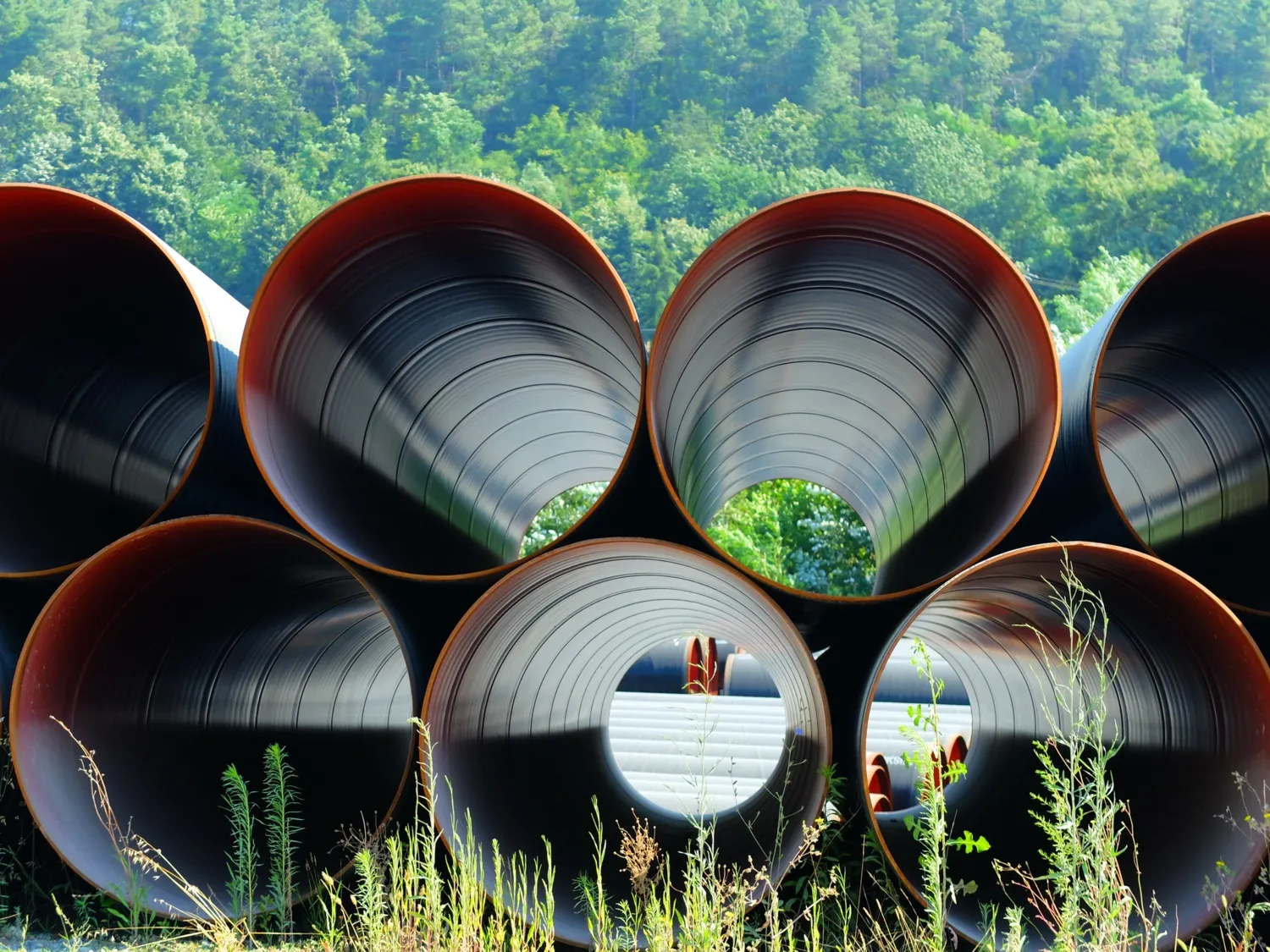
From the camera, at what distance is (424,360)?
20.3 ft

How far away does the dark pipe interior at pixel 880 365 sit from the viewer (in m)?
4.51

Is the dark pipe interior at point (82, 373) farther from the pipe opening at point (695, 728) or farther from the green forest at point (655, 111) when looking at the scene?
the green forest at point (655, 111)

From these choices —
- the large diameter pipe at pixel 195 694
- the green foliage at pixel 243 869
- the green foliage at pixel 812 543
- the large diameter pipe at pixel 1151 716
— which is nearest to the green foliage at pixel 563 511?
the green foliage at pixel 812 543

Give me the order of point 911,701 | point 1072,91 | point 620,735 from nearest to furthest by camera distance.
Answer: point 620,735
point 911,701
point 1072,91

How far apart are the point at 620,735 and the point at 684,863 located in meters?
3.54

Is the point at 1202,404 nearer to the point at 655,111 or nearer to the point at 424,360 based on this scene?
the point at 424,360

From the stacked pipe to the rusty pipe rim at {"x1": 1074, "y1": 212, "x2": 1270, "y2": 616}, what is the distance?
24 millimetres

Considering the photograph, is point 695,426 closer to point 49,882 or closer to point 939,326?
point 939,326

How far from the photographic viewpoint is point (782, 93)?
243 ft

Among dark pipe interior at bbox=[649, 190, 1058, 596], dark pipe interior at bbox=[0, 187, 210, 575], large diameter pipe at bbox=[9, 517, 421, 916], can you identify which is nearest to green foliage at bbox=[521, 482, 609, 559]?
dark pipe interior at bbox=[649, 190, 1058, 596]

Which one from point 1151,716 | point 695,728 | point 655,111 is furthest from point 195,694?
point 655,111

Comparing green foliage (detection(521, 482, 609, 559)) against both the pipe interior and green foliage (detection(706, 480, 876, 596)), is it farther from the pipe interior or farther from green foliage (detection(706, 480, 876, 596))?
the pipe interior

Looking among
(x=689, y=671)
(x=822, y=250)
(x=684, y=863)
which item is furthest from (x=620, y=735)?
(x=822, y=250)

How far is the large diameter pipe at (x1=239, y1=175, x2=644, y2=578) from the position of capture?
459 cm
